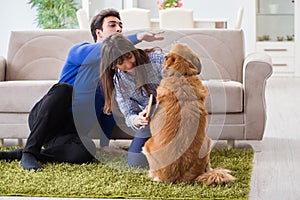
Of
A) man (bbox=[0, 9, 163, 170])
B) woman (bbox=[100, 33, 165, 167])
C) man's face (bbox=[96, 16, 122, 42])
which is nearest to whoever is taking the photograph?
woman (bbox=[100, 33, 165, 167])

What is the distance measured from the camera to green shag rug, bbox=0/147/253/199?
3006mm

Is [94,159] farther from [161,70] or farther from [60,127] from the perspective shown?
[161,70]

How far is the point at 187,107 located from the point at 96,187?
54 cm

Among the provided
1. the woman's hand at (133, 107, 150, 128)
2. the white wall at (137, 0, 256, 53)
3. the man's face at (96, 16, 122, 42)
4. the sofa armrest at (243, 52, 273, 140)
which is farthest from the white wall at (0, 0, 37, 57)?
the woman's hand at (133, 107, 150, 128)

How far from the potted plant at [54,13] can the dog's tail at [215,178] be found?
18.2 ft

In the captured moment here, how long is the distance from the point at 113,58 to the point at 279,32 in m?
5.68

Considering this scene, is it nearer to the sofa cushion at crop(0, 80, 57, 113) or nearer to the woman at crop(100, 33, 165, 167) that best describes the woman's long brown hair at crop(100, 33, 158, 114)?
the woman at crop(100, 33, 165, 167)

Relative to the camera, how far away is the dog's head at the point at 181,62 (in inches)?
125

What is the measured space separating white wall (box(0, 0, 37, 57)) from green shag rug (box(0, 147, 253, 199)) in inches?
205

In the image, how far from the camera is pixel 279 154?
3.99m

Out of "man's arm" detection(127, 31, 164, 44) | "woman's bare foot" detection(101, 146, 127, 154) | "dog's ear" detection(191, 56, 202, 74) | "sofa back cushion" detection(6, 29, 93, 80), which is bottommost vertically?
"woman's bare foot" detection(101, 146, 127, 154)

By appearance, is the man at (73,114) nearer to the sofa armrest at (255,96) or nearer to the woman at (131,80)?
the woman at (131,80)

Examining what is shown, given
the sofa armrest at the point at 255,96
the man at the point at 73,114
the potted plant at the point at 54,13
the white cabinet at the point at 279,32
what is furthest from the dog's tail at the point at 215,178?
the white cabinet at the point at 279,32

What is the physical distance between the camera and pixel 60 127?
3.74 meters
